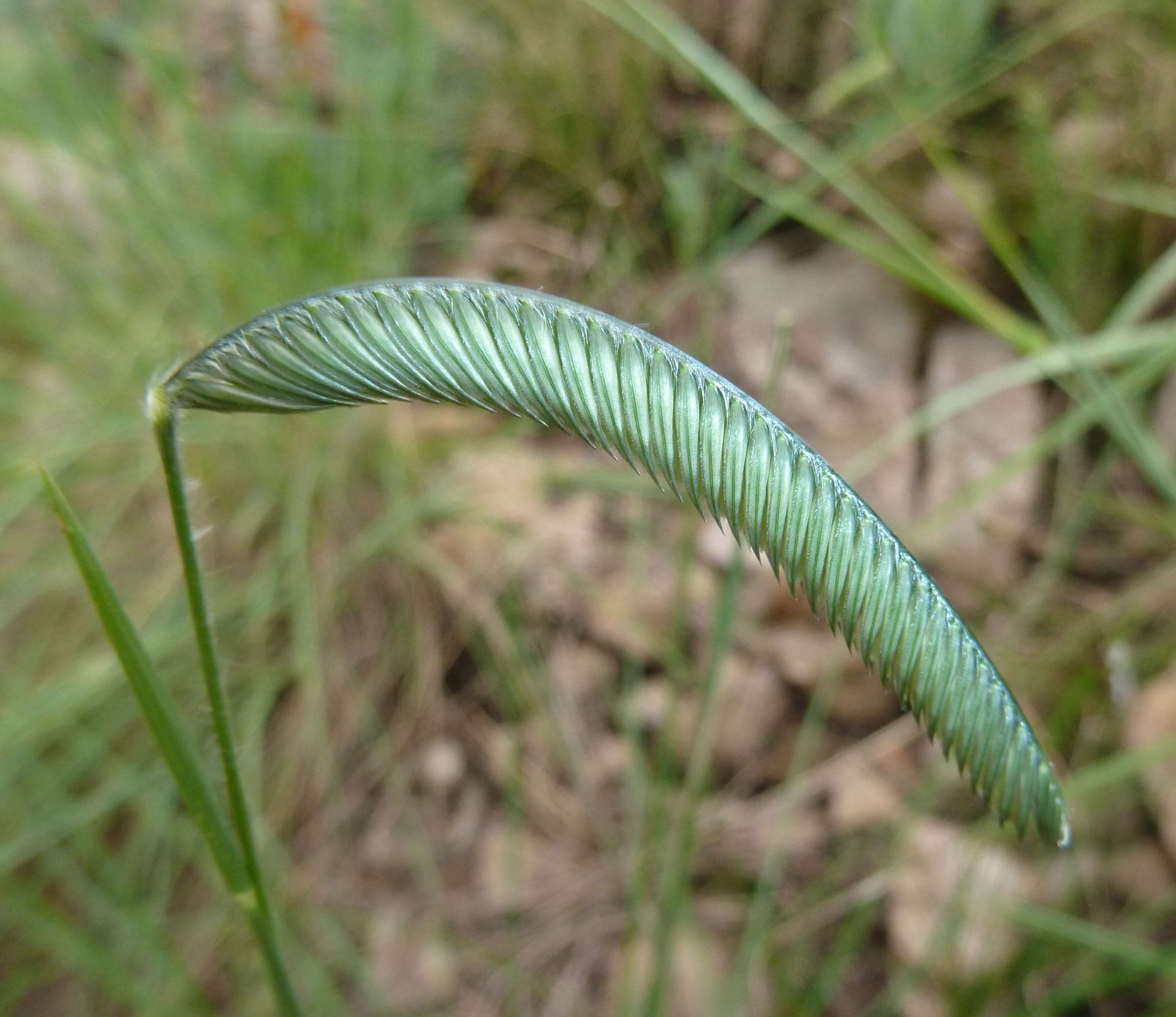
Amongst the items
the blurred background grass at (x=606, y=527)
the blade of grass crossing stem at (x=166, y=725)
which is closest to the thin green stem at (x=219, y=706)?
the blade of grass crossing stem at (x=166, y=725)

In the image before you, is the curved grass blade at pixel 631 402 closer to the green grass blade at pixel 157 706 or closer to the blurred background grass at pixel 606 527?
the green grass blade at pixel 157 706

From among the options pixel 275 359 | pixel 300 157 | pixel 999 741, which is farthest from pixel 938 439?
pixel 275 359

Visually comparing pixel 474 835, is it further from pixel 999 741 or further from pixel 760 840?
pixel 999 741

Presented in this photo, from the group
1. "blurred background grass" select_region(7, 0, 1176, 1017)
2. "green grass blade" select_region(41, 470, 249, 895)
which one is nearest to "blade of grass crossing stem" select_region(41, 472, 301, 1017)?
"green grass blade" select_region(41, 470, 249, 895)

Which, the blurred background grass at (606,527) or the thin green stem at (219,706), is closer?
the thin green stem at (219,706)

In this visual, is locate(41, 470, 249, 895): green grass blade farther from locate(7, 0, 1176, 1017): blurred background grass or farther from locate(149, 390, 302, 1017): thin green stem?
locate(7, 0, 1176, 1017): blurred background grass

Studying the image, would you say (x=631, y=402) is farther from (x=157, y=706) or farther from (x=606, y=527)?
(x=606, y=527)
